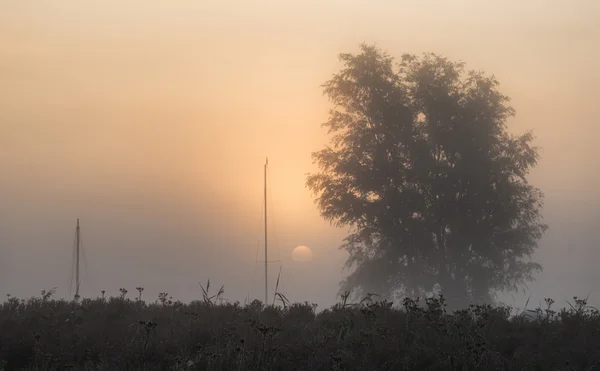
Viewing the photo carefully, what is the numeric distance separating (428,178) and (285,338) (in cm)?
2753

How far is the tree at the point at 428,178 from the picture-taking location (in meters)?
37.8

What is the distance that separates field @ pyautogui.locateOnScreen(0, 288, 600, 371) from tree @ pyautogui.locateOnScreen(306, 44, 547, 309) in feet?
79.4

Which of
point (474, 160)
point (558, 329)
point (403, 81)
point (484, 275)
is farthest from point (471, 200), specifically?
point (558, 329)

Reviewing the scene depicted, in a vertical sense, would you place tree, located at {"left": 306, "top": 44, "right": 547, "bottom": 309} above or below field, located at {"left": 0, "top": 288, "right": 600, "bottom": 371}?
above

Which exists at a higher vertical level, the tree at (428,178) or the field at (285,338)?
the tree at (428,178)

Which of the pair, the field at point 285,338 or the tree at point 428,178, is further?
the tree at point 428,178

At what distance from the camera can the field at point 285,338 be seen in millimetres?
9547

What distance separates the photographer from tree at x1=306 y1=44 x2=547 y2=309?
37.8 meters

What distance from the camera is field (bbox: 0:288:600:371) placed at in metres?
9.55

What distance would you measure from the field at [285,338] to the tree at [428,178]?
79.4 feet

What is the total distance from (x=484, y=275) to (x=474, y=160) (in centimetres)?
716

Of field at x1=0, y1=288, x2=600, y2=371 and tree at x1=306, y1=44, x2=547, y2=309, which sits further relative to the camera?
tree at x1=306, y1=44, x2=547, y2=309

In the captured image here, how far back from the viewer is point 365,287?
4094cm

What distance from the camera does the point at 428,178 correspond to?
37.3 meters
